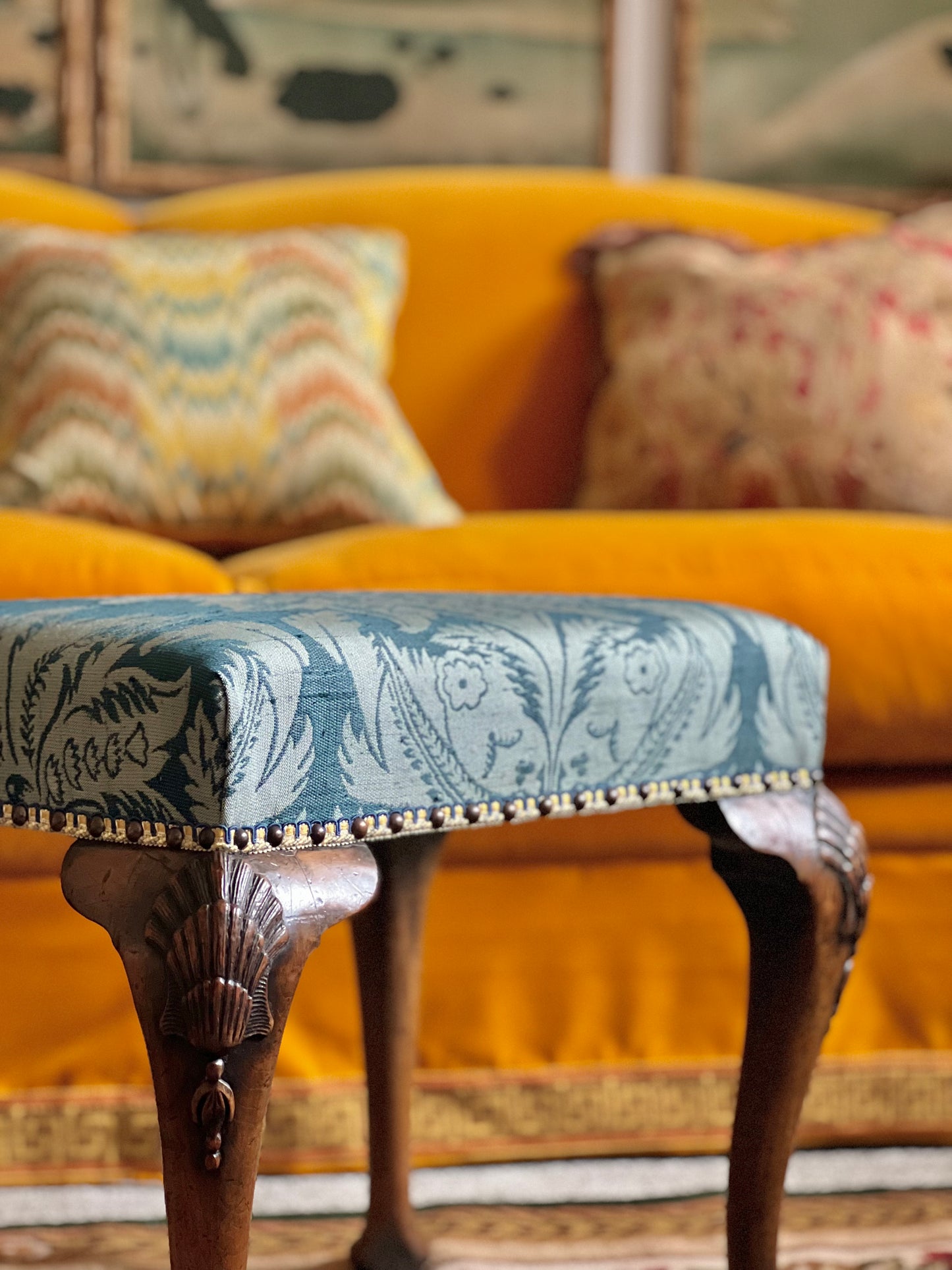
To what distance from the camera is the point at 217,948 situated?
0.65 meters

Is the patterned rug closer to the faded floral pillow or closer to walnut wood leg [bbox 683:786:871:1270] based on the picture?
walnut wood leg [bbox 683:786:871:1270]

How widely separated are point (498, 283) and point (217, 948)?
5.07 ft

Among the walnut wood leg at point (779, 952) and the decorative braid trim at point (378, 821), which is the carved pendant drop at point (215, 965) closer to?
the decorative braid trim at point (378, 821)

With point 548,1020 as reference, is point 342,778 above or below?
above

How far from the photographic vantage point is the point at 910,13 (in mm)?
2666

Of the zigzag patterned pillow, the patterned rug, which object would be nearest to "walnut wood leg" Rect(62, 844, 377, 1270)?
the patterned rug

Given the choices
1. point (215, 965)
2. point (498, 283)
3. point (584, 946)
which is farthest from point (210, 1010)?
point (498, 283)

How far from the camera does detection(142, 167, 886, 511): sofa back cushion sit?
2.00m

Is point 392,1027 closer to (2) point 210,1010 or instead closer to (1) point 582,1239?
(1) point 582,1239

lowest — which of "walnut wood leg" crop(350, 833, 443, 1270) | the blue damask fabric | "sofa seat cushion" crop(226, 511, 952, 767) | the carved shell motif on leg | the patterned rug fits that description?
the patterned rug

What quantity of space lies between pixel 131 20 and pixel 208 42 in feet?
0.42

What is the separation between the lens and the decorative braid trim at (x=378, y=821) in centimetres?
68

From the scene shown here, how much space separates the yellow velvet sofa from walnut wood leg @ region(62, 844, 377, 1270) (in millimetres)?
622

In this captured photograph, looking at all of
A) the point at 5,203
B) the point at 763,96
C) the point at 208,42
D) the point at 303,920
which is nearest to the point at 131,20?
the point at 208,42
